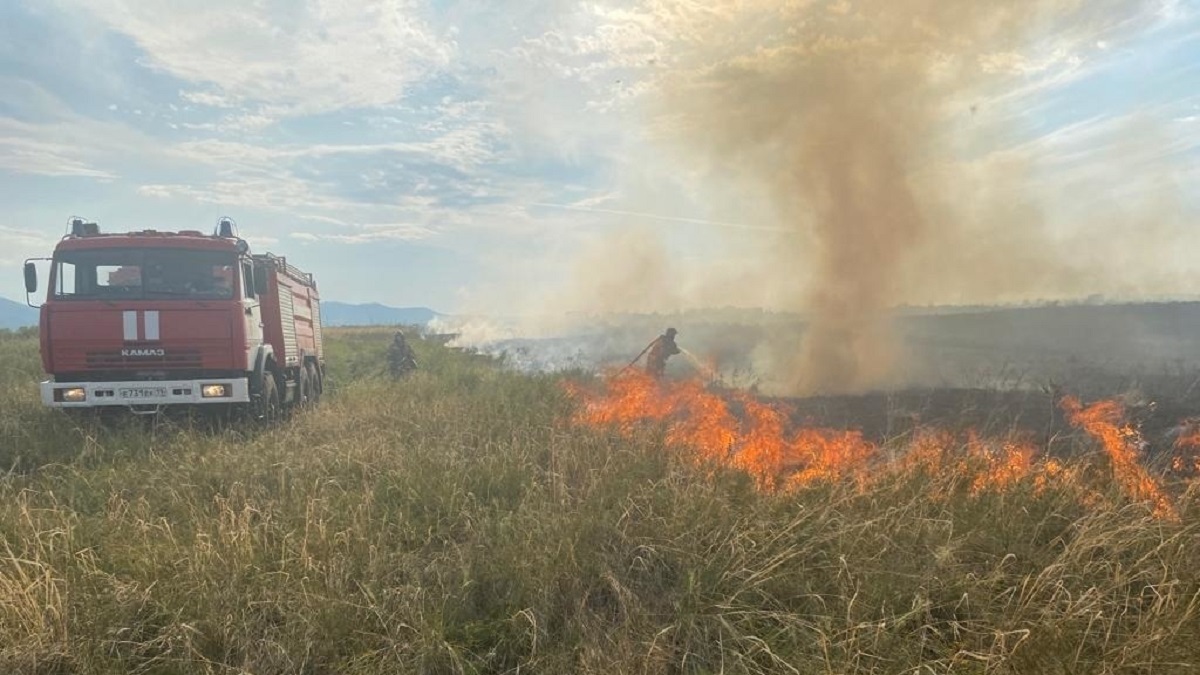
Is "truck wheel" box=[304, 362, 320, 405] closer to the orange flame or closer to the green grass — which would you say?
the green grass

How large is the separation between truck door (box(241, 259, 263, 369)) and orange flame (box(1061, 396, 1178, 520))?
10554 mm

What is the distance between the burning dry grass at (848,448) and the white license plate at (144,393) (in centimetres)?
596

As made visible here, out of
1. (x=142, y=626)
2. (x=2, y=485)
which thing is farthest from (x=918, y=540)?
(x=2, y=485)

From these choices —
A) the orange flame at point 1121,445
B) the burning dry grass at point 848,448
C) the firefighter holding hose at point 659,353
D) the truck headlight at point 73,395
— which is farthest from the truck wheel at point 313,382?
the orange flame at point 1121,445

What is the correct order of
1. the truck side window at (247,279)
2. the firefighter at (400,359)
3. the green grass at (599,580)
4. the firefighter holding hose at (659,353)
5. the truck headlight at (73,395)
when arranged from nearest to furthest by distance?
the green grass at (599,580)
the truck headlight at (73,395)
the truck side window at (247,279)
the firefighter holding hose at (659,353)
the firefighter at (400,359)

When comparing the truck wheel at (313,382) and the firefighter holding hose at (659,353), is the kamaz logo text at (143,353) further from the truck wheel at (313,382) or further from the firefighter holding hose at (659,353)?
the firefighter holding hose at (659,353)

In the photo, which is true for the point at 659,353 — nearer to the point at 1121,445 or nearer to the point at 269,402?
the point at 269,402

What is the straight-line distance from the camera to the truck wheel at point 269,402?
10547 millimetres

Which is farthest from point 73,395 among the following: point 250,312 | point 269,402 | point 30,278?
point 269,402

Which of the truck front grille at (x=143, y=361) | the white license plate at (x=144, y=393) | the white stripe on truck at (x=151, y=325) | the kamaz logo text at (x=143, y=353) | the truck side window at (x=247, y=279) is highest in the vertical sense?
the truck side window at (x=247, y=279)

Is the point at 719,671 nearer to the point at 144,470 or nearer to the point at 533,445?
the point at 533,445

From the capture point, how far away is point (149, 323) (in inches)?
375

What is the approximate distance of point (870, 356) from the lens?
54.2ft

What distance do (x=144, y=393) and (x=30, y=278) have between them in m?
2.40
